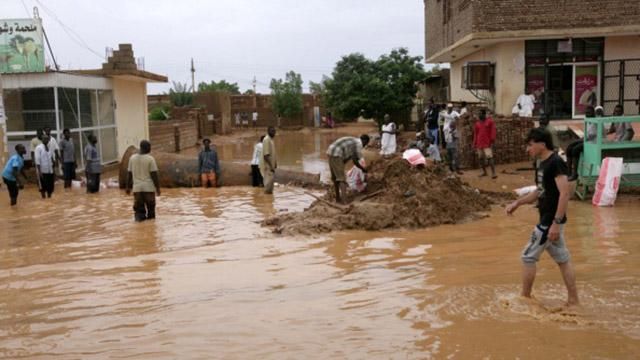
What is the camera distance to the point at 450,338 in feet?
16.8

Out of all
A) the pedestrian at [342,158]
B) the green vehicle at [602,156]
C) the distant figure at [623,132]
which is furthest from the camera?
the distant figure at [623,132]

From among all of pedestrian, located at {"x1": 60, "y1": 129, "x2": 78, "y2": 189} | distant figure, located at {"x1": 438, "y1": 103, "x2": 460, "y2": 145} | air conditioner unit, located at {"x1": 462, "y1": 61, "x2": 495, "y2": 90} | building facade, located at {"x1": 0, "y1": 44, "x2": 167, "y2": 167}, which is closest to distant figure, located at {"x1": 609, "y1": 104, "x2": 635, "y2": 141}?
distant figure, located at {"x1": 438, "y1": 103, "x2": 460, "y2": 145}

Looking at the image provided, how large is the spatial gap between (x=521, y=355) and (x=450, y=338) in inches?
23.2

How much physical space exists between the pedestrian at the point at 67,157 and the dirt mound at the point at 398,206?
7779 millimetres

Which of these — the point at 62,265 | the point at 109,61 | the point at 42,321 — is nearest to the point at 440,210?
the point at 62,265

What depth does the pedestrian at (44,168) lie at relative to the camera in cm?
1484

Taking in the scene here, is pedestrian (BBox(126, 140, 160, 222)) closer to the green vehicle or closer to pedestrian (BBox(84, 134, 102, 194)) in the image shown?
pedestrian (BBox(84, 134, 102, 194))

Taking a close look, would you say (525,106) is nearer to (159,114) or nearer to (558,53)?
(558,53)

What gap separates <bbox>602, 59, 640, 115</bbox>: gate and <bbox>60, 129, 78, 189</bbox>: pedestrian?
15.2 m

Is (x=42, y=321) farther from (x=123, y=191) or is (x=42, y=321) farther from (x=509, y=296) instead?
(x=123, y=191)

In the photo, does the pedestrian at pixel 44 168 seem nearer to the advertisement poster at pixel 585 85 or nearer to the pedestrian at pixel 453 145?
the pedestrian at pixel 453 145

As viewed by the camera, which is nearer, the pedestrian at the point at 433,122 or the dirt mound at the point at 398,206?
the dirt mound at the point at 398,206

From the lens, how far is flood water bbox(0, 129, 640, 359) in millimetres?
5072

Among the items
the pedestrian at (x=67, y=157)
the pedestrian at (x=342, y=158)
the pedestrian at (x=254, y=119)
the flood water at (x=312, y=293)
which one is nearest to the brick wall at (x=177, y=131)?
the pedestrian at (x=67, y=157)
